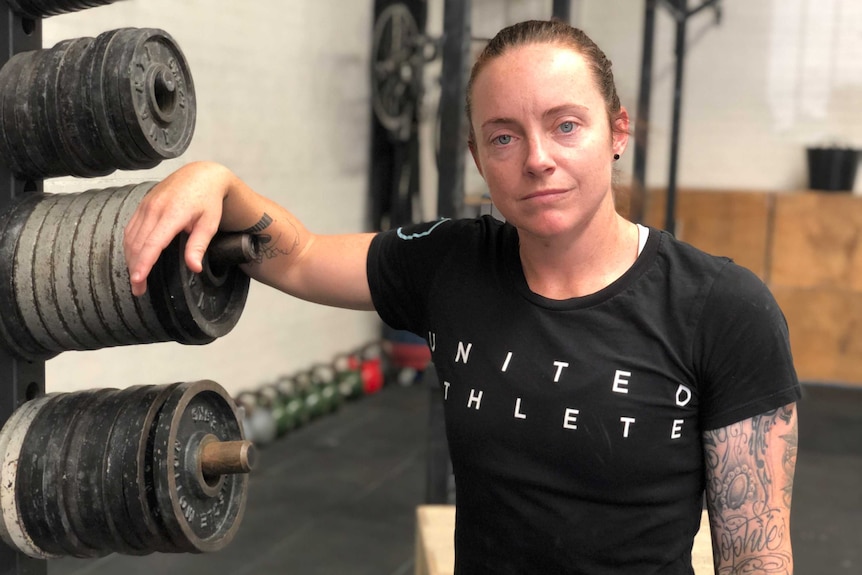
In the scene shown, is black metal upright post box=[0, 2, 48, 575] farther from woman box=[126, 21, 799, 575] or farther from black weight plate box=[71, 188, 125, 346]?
woman box=[126, 21, 799, 575]

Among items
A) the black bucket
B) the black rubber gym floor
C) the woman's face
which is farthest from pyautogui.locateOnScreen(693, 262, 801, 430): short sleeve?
the black bucket

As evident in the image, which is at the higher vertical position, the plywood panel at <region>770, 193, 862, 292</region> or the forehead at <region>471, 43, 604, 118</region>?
the forehead at <region>471, 43, 604, 118</region>

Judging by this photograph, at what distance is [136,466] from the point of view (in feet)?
3.13

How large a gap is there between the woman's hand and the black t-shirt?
0.34 metres

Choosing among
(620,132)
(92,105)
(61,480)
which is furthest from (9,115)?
(620,132)

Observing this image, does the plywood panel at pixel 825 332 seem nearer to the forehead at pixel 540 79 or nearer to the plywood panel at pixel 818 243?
the plywood panel at pixel 818 243

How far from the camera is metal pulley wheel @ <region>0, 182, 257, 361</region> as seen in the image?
0.95 meters

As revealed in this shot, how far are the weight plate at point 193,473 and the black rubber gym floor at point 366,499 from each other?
154 cm

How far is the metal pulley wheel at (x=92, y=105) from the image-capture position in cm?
97

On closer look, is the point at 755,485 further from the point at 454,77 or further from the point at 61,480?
the point at 454,77

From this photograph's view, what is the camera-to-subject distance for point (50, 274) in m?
0.97

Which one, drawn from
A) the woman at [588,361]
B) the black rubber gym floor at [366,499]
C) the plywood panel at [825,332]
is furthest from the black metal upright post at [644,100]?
the woman at [588,361]

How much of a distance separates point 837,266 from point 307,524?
9.42ft

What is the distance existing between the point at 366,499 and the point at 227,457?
7.13ft
